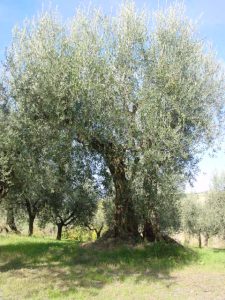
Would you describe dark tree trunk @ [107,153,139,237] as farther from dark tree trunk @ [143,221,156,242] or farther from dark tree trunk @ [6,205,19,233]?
dark tree trunk @ [6,205,19,233]

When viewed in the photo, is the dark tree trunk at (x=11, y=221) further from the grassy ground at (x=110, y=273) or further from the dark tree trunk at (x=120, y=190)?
the dark tree trunk at (x=120, y=190)

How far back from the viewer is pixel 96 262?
18156 mm

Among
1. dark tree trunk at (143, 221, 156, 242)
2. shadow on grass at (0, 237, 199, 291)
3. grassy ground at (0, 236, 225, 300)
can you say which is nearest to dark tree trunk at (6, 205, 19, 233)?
shadow on grass at (0, 237, 199, 291)

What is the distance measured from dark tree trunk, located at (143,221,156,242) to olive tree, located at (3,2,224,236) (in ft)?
11.0

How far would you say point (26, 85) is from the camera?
1670cm

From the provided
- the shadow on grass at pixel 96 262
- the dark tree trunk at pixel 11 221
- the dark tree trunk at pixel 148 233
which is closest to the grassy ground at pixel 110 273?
the shadow on grass at pixel 96 262

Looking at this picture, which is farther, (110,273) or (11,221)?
(11,221)

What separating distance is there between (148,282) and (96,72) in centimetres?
906

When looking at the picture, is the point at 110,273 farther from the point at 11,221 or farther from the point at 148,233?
the point at 11,221

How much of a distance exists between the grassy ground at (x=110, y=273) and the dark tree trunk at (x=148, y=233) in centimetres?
103

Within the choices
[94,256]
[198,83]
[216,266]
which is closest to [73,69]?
[198,83]

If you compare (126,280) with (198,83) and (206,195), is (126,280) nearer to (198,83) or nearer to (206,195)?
(198,83)

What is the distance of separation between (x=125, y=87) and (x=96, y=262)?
27.6 feet


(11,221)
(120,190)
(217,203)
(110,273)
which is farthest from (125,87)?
(217,203)
